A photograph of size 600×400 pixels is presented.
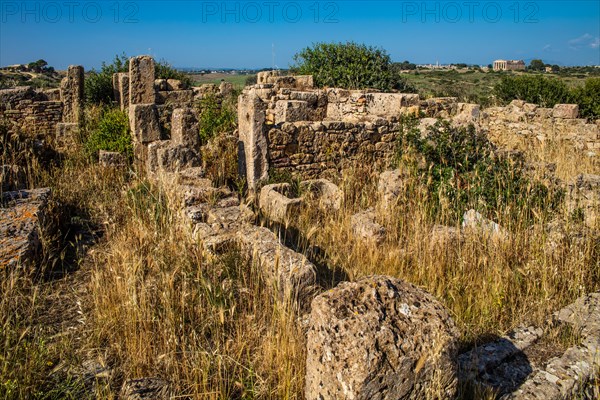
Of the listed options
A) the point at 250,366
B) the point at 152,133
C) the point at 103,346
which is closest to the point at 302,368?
the point at 250,366

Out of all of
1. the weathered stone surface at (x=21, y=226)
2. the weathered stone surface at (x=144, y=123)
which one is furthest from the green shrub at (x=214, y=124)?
the weathered stone surface at (x=21, y=226)

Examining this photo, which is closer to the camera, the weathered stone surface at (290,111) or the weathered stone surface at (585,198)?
the weathered stone surface at (585,198)

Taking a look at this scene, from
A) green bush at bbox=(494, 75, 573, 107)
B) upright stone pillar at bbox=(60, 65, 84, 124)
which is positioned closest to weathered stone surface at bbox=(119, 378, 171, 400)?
upright stone pillar at bbox=(60, 65, 84, 124)

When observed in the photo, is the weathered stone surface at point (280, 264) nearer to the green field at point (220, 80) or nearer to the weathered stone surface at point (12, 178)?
the weathered stone surface at point (12, 178)

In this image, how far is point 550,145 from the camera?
37.9 ft

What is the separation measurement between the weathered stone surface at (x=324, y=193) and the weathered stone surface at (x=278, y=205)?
451mm

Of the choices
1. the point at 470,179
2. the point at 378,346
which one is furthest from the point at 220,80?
the point at 378,346

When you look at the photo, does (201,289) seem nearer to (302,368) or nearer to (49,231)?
(302,368)

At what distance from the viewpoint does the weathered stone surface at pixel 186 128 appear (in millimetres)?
8562

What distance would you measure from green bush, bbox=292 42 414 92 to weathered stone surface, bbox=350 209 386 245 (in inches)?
378

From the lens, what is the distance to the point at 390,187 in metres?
6.88

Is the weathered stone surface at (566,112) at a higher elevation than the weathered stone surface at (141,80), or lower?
lower

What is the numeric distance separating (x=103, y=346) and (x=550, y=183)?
19.9 ft

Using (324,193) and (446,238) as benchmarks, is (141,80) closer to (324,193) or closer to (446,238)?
(324,193)
